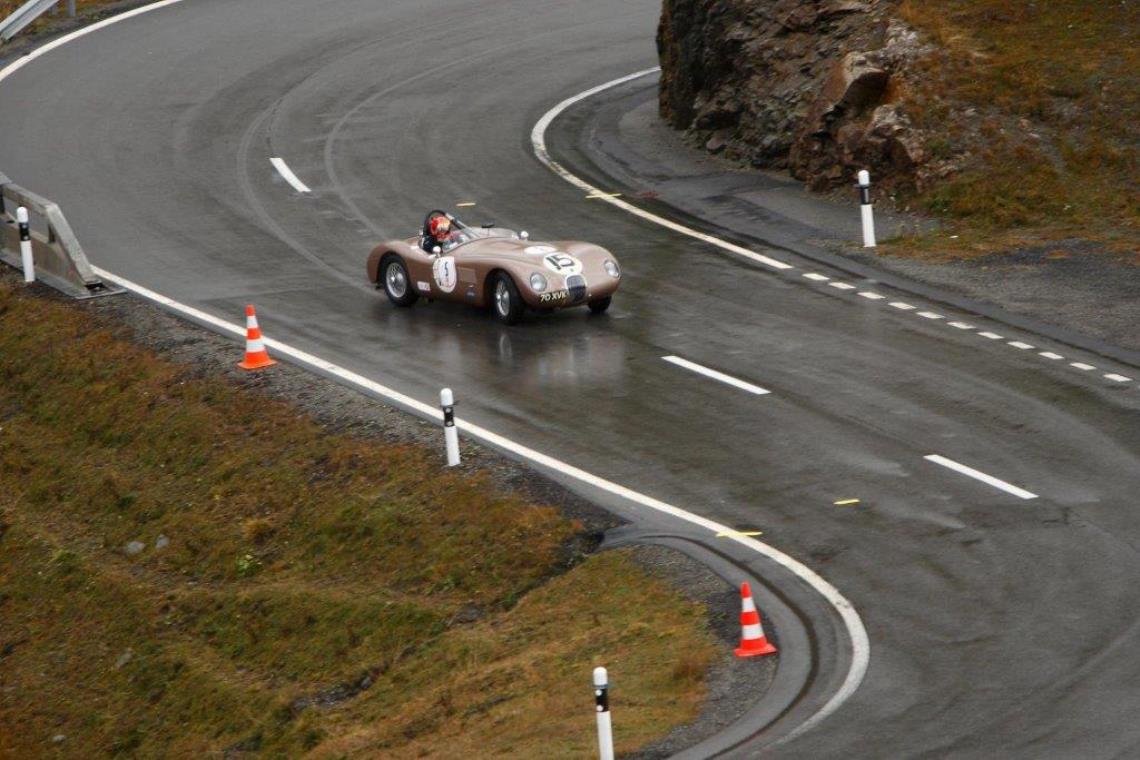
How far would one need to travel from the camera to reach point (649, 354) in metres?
19.9

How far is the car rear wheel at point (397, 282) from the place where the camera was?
22359 millimetres

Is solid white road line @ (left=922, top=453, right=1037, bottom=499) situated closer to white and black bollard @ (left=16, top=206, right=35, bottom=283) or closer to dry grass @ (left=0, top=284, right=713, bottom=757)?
dry grass @ (left=0, top=284, right=713, bottom=757)

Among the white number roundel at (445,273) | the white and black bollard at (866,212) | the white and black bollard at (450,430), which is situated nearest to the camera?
the white and black bollard at (450,430)

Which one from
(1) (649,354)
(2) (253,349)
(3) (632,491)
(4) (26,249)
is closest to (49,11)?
(4) (26,249)

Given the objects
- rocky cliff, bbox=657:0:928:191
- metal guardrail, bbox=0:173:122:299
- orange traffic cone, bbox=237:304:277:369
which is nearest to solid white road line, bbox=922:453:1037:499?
orange traffic cone, bbox=237:304:277:369

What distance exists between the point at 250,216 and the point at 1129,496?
1579 cm

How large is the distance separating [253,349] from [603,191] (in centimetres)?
927

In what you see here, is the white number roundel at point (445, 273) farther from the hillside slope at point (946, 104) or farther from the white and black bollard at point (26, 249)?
the hillside slope at point (946, 104)

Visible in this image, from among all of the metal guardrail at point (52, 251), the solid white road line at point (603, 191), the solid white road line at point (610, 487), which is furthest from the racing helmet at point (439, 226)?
the metal guardrail at point (52, 251)

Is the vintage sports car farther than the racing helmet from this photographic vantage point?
No

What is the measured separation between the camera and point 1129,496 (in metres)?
15.1

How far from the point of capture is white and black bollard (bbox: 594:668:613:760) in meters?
10.6

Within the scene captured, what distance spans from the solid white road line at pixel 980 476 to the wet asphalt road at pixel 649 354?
4.9 inches

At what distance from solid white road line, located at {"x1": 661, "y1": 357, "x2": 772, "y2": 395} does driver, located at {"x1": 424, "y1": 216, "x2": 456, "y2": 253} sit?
392 centimetres
